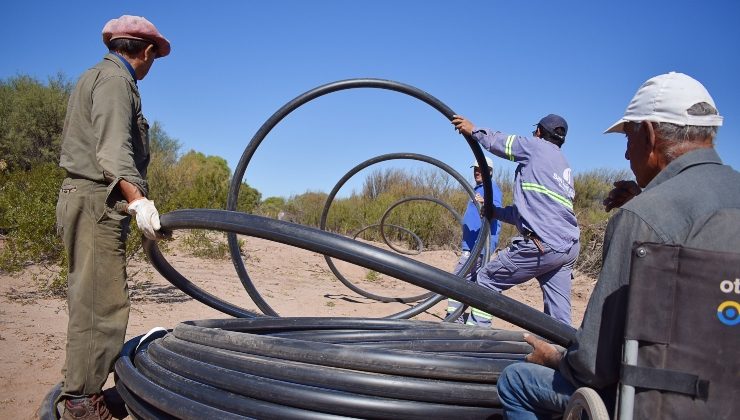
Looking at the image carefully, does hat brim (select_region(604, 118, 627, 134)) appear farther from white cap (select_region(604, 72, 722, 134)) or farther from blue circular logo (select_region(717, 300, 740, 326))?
blue circular logo (select_region(717, 300, 740, 326))

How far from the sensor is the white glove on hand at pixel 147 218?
2.59 meters

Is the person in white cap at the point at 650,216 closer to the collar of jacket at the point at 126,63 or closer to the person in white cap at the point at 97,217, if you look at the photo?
the person in white cap at the point at 97,217

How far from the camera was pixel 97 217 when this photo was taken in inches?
113

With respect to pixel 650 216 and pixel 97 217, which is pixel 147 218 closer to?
pixel 97 217

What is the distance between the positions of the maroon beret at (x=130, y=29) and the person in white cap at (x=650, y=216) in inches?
93.6

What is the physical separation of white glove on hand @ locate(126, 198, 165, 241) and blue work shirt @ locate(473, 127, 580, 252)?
286 centimetres

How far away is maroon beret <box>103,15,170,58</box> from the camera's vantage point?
3100 mm

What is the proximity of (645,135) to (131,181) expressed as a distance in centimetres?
215

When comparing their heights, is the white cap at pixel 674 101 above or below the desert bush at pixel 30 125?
below

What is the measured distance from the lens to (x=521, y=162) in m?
4.88

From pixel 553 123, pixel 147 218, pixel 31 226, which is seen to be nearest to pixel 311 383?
pixel 147 218

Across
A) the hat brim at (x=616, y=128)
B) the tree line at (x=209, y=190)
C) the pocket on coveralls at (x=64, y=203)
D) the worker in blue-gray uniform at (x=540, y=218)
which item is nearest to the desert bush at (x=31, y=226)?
the tree line at (x=209, y=190)

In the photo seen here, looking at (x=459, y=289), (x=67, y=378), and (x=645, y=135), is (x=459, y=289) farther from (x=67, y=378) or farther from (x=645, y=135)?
(x=67, y=378)

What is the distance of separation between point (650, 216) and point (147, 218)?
1968 mm
